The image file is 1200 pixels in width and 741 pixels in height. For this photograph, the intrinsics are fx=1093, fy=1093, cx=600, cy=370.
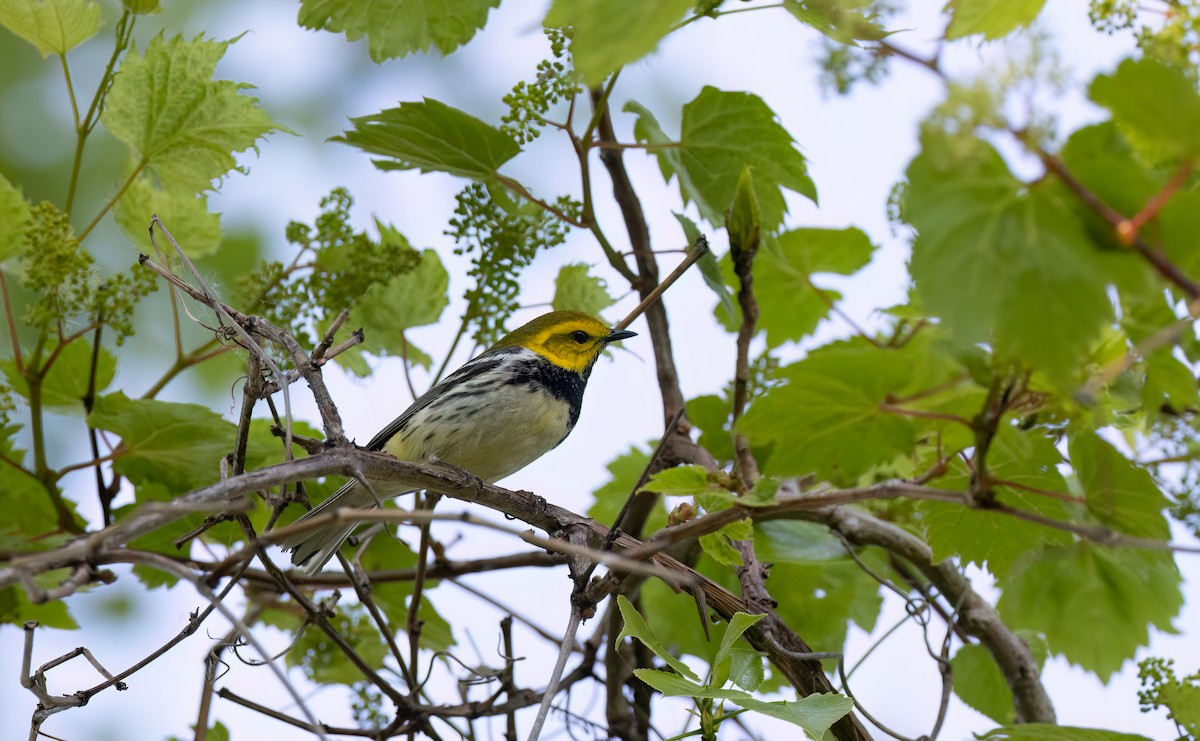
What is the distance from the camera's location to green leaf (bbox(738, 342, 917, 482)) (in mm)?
1418

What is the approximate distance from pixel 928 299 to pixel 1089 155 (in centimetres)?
19

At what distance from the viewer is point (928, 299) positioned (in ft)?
3.30

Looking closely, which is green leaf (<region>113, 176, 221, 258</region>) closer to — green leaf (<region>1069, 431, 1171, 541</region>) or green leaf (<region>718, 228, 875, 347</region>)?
green leaf (<region>718, 228, 875, 347</region>)

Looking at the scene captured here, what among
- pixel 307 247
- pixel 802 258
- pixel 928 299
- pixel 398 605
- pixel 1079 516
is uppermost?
pixel 802 258

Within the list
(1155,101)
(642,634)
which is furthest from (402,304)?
(1155,101)

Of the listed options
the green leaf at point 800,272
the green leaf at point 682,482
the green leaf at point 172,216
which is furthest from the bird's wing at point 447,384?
the green leaf at point 682,482

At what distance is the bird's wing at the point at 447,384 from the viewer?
290 cm

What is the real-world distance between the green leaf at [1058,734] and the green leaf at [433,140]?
1.32 m

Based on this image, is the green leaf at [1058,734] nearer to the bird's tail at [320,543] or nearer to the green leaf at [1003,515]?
the green leaf at [1003,515]

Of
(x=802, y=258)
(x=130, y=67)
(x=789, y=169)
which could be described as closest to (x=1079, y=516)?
(x=789, y=169)

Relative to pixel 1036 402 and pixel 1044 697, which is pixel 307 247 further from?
pixel 1044 697

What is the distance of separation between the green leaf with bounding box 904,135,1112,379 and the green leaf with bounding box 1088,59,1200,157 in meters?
0.10

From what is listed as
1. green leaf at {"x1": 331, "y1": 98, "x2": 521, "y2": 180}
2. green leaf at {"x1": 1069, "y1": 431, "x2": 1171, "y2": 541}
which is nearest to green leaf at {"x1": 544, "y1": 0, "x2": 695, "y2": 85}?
green leaf at {"x1": 1069, "y1": 431, "x2": 1171, "y2": 541}

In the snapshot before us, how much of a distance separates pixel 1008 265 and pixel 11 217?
6.15 ft
